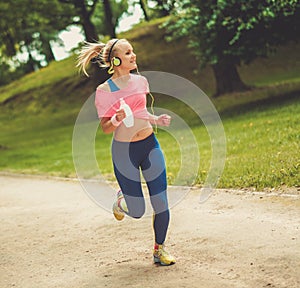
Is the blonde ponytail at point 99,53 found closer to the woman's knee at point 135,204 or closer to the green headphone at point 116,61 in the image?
the green headphone at point 116,61

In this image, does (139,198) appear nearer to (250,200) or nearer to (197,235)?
(197,235)

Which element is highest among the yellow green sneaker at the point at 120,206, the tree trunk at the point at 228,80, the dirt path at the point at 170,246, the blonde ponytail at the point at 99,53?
the blonde ponytail at the point at 99,53

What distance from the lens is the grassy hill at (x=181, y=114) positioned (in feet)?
29.6

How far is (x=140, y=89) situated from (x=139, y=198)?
92 cm

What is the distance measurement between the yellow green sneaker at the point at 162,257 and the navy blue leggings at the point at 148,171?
2.4 inches

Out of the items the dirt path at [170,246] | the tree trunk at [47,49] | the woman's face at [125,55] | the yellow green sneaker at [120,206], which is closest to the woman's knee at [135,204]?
the yellow green sneaker at [120,206]

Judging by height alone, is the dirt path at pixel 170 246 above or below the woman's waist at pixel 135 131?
below

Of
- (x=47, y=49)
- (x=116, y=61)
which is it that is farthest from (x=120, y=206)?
(x=47, y=49)

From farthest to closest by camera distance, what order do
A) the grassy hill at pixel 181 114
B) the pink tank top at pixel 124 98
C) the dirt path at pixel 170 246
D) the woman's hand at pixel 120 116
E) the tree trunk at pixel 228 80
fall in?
the tree trunk at pixel 228 80 → the grassy hill at pixel 181 114 → the pink tank top at pixel 124 98 → the woman's hand at pixel 120 116 → the dirt path at pixel 170 246

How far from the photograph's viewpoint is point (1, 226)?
7.45 m

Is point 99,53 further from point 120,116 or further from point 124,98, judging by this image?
point 120,116

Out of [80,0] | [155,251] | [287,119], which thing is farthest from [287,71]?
[155,251]

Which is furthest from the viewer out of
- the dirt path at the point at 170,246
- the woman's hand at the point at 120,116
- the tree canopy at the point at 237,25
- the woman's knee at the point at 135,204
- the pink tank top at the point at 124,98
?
the tree canopy at the point at 237,25

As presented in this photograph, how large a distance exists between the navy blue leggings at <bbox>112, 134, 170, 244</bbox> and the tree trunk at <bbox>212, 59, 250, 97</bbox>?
17.3 meters
